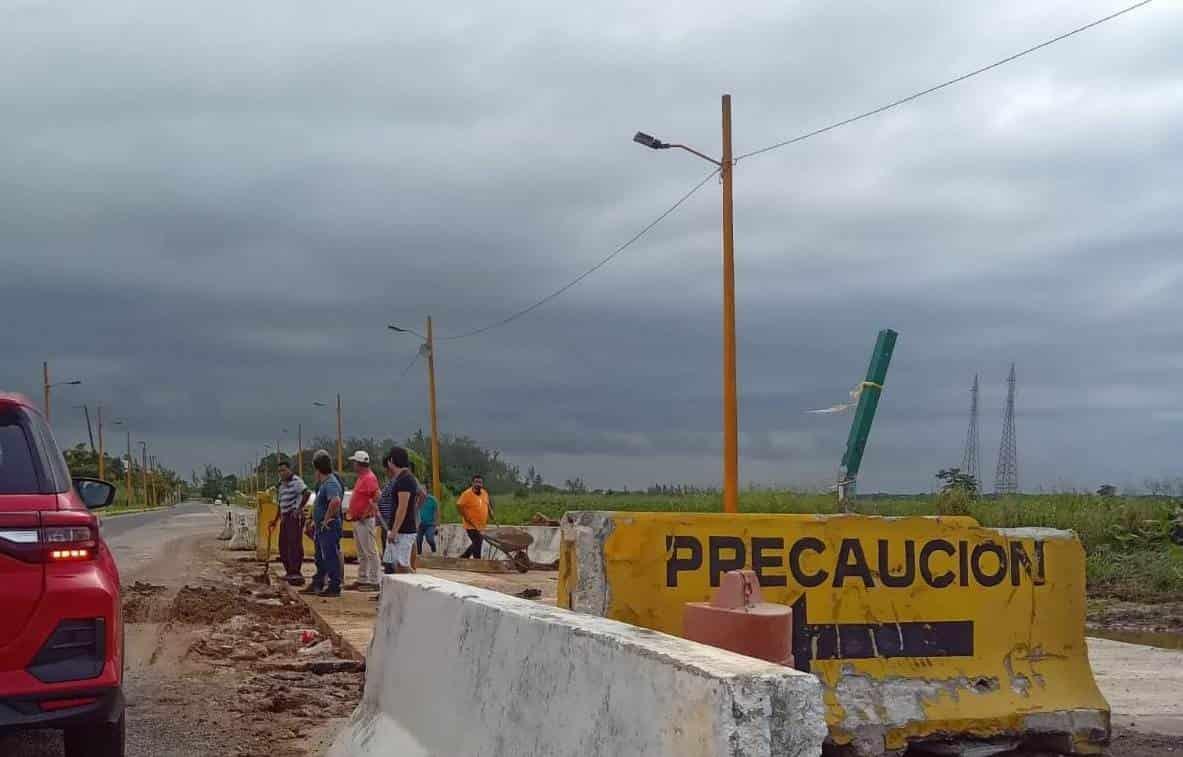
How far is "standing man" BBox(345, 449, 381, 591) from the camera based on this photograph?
14945mm

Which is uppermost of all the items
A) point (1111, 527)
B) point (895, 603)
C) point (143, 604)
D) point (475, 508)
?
point (895, 603)

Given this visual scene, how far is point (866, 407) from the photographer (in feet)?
24.9

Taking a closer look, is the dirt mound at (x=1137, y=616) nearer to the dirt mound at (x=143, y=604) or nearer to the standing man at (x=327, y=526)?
the standing man at (x=327, y=526)

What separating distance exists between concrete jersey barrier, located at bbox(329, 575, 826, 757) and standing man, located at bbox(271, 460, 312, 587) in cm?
1088

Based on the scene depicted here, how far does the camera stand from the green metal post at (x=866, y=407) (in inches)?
299

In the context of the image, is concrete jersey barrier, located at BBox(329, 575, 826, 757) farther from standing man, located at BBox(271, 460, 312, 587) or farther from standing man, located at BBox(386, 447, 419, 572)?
standing man, located at BBox(271, 460, 312, 587)

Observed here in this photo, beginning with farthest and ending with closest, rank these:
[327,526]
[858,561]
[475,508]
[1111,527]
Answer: [475,508], [1111,527], [327,526], [858,561]

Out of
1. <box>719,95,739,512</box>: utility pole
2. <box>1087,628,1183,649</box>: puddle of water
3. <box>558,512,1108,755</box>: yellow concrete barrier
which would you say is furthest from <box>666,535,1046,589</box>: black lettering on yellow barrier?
<box>719,95,739,512</box>: utility pole

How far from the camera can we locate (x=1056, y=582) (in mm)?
6637

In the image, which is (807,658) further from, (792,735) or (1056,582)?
(792,735)

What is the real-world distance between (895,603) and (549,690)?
9.83ft

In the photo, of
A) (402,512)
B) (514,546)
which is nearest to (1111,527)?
(514,546)

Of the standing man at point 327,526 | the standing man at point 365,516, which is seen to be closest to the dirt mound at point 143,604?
the standing man at point 327,526

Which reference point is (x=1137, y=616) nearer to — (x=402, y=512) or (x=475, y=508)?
(x=402, y=512)
